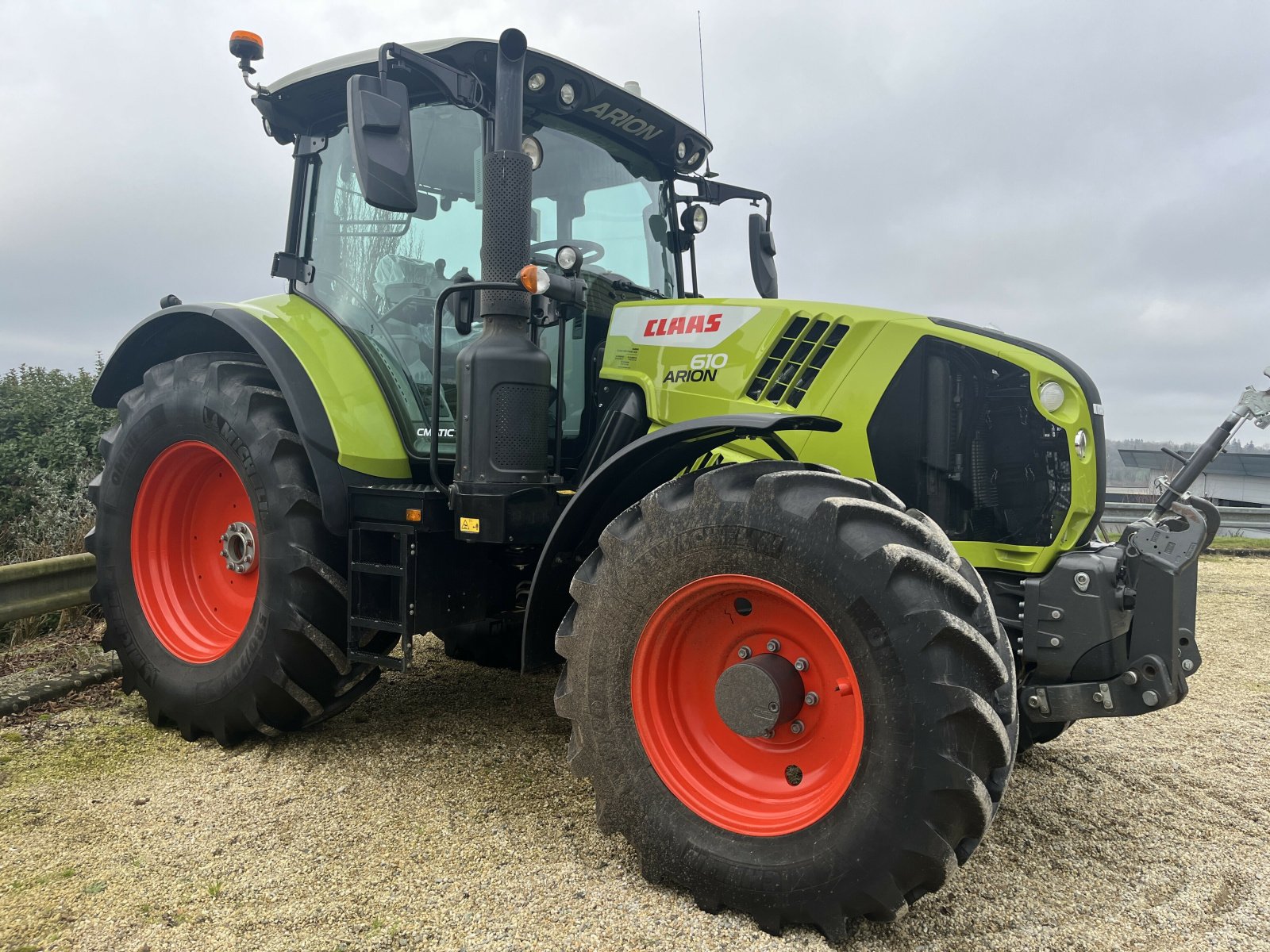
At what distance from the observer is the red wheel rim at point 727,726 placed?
2414 mm

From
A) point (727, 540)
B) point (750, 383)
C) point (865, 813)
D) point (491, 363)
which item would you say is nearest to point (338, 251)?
point (491, 363)

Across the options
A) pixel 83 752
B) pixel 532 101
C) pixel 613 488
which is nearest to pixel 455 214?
pixel 532 101

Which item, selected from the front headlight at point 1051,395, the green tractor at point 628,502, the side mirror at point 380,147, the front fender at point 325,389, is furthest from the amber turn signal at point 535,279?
the front headlight at point 1051,395

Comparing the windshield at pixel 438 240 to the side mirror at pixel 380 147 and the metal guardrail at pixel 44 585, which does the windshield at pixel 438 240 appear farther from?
the metal guardrail at pixel 44 585

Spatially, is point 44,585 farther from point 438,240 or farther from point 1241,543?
point 1241,543

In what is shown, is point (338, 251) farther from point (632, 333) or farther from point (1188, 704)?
point (1188, 704)

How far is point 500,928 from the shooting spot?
2318 mm

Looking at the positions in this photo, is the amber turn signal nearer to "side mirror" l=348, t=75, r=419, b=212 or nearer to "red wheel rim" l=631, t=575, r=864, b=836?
"side mirror" l=348, t=75, r=419, b=212

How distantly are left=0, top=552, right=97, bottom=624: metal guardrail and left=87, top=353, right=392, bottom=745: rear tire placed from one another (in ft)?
2.10

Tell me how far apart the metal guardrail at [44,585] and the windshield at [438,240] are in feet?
6.60

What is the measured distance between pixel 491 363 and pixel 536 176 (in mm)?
1007

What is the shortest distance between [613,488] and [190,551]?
2.29m

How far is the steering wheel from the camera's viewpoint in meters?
3.78

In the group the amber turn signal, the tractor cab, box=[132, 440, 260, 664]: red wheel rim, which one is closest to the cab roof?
the tractor cab
